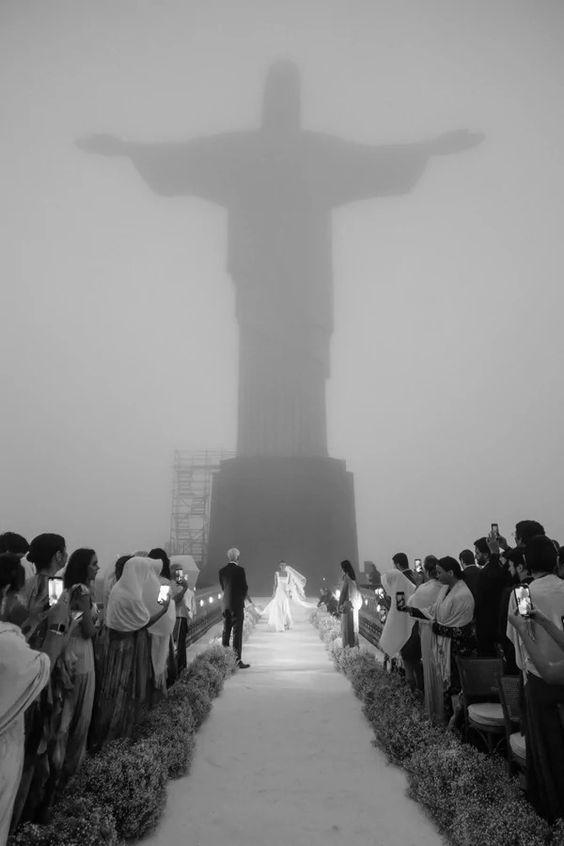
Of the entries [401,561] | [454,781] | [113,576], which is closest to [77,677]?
[454,781]

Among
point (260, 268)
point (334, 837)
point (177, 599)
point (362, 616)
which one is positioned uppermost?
point (260, 268)

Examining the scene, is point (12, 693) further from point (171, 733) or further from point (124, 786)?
point (171, 733)

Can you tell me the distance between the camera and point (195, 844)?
3625 mm

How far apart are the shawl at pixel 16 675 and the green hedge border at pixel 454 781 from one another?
2573mm

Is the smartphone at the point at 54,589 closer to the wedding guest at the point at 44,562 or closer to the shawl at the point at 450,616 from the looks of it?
the wedding guest at the point at 44,562

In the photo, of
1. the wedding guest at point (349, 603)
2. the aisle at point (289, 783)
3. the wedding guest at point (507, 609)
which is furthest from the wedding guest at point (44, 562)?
the wedding guest at point (349, 603)

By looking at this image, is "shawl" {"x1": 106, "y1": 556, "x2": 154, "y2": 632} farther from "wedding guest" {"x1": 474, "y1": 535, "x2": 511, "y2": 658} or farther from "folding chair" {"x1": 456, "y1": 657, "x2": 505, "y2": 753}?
"wedding guest" {"x1": 474, "y1": 535, "x2": 511, "y2": 658}

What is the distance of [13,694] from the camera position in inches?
94.1

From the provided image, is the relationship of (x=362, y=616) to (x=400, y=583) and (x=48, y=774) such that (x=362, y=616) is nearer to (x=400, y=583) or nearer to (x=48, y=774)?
(x=400, y=583)

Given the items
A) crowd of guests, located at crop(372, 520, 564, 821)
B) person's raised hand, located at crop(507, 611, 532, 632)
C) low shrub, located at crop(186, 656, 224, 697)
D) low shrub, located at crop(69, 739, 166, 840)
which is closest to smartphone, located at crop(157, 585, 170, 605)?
low shrub, located at crop(69, 739, 166, 840)

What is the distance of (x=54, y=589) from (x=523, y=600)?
2.79m

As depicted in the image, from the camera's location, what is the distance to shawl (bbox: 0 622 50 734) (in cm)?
238

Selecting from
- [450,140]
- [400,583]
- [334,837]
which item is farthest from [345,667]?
[450,140]

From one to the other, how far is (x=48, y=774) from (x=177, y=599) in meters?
3.75
